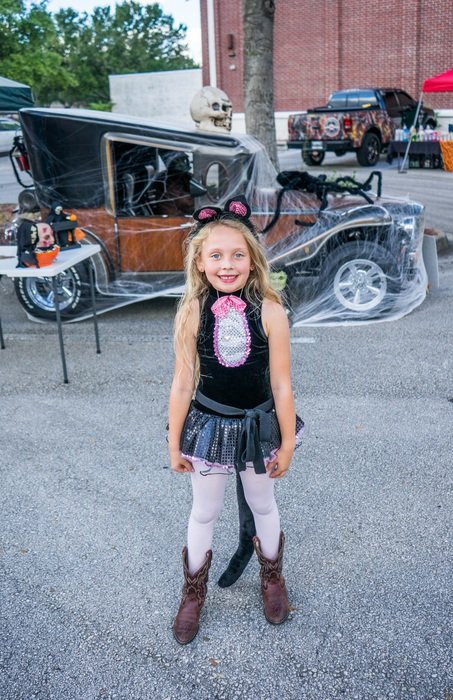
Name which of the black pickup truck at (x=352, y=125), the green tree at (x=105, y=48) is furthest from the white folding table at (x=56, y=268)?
the green tree at (x=105, y=48)

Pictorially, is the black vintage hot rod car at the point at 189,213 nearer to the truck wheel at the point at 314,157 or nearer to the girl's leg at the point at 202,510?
the girl's leg at the point at 202,510

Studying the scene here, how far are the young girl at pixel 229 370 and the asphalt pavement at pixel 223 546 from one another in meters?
0.30

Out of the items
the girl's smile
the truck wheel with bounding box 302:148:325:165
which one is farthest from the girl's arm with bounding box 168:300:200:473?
the truck wheel with bounding box 302:148:325:165

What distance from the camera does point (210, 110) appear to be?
23.8 feet

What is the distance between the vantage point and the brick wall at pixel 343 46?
26.0 metres

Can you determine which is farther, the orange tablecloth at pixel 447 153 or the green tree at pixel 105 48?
the green tree at pixel 105 48

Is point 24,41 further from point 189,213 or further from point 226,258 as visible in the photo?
point 226,258

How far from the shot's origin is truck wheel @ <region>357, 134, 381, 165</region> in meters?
19.6

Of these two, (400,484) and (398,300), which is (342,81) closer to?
(398,300)

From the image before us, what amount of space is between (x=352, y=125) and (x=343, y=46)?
415 inches

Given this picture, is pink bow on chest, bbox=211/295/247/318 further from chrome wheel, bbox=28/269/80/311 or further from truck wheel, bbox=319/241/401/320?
chrome wheel, bbox=28/269/80/311

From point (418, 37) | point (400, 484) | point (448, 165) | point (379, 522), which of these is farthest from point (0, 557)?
point (418, 37)

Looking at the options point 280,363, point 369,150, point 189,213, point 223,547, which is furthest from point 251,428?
point 369,150

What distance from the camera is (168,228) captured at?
6.77 meters
